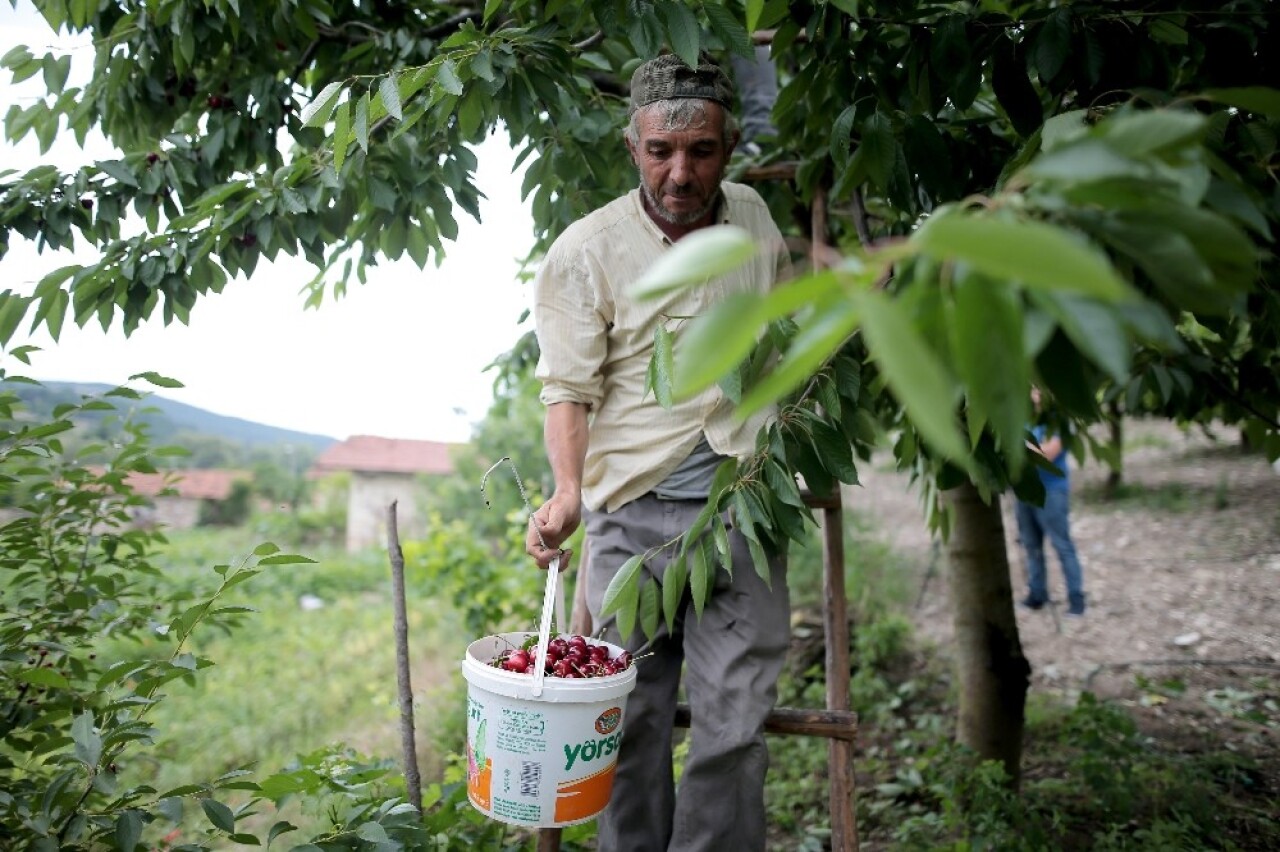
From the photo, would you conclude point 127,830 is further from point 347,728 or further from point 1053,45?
point 347,728

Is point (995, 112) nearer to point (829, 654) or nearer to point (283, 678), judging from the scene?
point (829, 654)

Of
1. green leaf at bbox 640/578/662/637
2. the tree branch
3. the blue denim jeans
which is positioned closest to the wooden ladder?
green leaf at bbox 640/578/662/637

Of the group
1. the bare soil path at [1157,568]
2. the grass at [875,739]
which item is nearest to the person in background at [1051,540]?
the bare soil path at [1157,568]

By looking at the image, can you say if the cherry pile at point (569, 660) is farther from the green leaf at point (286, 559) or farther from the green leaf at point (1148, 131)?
the green leaf at point (1148, 131)

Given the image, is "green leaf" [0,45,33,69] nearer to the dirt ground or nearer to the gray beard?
the gray beard

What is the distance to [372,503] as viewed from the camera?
10406mm

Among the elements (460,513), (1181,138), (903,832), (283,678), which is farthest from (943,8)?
(460,513)

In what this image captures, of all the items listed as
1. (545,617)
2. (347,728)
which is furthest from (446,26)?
(347,728)

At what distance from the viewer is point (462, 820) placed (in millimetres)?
2471

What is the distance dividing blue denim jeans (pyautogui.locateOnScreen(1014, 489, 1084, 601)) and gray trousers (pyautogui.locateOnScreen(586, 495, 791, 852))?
3833mm

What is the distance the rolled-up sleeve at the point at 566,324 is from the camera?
2105 mm

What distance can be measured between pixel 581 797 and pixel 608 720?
0.51ft

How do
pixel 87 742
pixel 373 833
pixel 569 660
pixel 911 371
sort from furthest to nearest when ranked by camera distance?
pixel 569 660 < pixel 373 833 < pixel 87 742 < pixel 911 371

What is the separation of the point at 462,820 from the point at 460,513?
5073 mm
